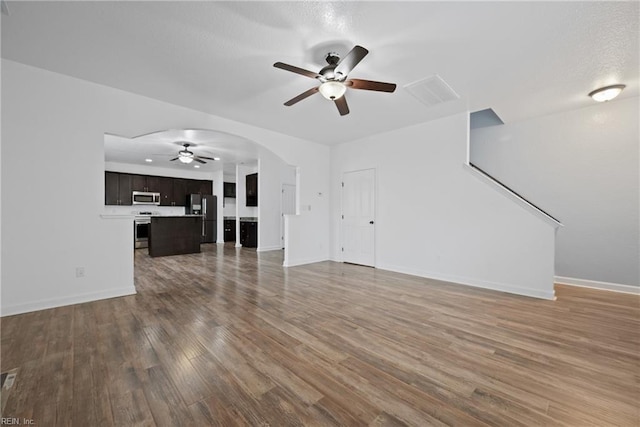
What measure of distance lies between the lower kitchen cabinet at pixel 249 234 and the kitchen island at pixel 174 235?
158 cm

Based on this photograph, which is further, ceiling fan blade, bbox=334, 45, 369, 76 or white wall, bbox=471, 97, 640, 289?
white wall, bbox=471, 97, 640, 289

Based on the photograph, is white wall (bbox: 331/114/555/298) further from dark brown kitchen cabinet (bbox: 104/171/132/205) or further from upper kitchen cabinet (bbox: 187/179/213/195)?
dark brown kitchen cabinet (bbox: 104/171/132/205)

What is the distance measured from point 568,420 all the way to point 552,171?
14.3ft

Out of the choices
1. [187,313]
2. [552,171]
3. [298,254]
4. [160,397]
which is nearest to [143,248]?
[298,254]

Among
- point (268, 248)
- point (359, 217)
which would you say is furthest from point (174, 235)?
point (359, 217)

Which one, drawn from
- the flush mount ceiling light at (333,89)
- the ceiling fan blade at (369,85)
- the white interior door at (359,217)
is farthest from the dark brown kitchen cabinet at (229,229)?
the ceiling fan blade at (369,85)

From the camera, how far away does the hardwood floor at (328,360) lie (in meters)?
1.48

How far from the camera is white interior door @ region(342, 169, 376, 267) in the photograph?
5.55 m

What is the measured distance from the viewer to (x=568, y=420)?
1440 millimetres

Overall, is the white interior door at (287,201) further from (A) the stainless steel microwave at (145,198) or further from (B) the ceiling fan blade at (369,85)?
(B) the ceiling fan blade at (369,85)

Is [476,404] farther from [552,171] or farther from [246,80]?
[552,171]

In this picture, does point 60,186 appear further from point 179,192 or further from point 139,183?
point 179,192

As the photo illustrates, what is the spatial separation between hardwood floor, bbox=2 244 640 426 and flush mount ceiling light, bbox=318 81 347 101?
2443mm

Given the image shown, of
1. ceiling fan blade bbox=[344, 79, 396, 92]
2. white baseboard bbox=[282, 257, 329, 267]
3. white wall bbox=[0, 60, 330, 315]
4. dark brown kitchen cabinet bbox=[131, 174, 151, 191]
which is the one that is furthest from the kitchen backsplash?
ceiling fan blade bbox=[344, 79, 396, 92]
